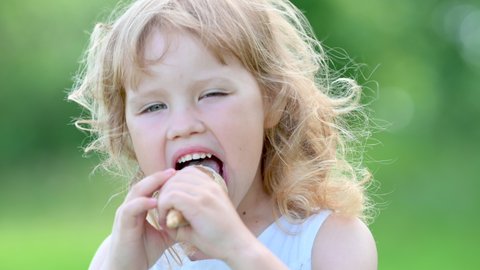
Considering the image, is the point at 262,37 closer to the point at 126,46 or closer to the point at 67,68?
the point at 126,46

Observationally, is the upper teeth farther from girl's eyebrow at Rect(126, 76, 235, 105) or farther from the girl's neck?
the girl's neck

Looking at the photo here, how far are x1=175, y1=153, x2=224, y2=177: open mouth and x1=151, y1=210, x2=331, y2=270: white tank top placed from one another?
288 mm

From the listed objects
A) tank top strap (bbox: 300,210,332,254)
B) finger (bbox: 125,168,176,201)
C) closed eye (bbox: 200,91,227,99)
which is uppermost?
closed eye (bbox: 200,91,227,99)

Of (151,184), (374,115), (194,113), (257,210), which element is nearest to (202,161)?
(194,113)

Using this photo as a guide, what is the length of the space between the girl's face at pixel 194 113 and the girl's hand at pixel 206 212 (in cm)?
23

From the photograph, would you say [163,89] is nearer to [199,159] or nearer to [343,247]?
[199,159]

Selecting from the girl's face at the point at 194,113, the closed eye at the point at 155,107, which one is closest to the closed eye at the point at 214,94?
the girl's face at the point at 194,113

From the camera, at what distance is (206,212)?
1815 mm

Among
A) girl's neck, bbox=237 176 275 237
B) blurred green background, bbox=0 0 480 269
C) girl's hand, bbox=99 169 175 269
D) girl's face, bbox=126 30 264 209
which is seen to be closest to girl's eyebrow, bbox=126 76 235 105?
girl's face, bbox=126 30 264 209

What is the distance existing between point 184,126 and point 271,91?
1.32 ft

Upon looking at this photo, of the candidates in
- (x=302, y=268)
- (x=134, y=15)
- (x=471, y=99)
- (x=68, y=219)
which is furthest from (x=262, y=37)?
(x=471, y=99)

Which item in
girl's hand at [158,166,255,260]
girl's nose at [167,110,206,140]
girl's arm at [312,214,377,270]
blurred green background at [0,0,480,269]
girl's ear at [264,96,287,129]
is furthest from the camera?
blurred green background at [0,0,480,269]

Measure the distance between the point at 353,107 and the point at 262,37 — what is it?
454mm

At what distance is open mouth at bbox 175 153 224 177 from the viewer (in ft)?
6.80
